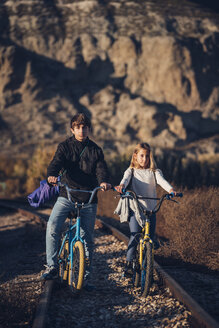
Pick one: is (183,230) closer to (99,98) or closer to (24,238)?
(24,238)

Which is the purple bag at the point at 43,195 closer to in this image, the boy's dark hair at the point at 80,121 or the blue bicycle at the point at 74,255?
the blue bicycle at the point at 74,255

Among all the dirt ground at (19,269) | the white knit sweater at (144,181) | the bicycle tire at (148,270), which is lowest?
the dirt ground at (19,269)

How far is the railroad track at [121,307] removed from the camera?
173 inches

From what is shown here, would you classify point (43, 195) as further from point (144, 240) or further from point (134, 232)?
point (144, 240)

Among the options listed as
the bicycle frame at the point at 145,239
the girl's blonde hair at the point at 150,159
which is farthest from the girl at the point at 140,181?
the bicycle frame at the point at 145,239

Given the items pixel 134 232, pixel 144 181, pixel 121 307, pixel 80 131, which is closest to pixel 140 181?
pixel 144 181

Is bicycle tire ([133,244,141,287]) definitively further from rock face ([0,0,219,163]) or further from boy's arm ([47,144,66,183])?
rock face ([0,0,219,163])

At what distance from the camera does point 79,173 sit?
5.29m

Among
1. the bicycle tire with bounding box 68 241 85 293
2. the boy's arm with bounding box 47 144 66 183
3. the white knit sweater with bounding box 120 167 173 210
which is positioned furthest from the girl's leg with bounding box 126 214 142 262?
the boy's arm with bounding box 47 144 66 183

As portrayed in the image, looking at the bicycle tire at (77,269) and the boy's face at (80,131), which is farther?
the boy's face at (80,131)

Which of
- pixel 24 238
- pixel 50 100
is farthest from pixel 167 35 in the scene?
pixel 24 238

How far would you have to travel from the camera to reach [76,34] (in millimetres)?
46656

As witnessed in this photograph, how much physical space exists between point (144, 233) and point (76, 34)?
44025mm

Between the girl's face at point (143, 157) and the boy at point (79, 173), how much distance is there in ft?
1.75
